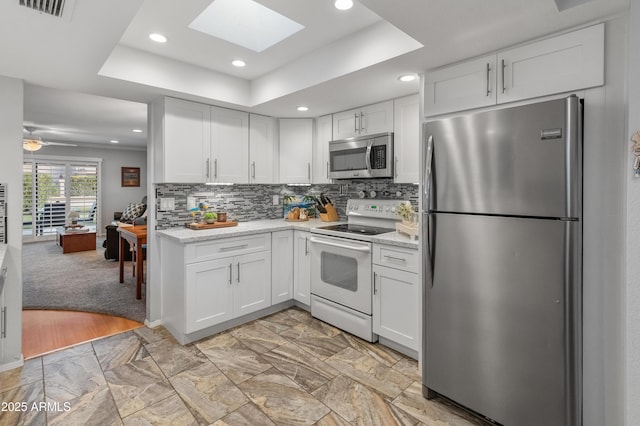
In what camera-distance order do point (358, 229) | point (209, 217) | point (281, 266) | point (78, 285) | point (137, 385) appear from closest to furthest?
point (137, 385) → point (358, 229) → point (209, 217) → point (281, 266) → point (78, 285)

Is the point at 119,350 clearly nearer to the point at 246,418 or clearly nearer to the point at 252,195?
the point at 246,418

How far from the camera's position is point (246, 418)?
188 cm

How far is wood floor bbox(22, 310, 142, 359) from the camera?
2.73 metres

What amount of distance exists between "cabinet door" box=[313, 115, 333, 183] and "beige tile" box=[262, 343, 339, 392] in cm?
181

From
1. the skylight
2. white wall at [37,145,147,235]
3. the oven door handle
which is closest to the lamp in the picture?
white wall at [37,145,147,235]

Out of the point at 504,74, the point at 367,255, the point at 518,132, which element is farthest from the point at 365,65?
the point at 367,255

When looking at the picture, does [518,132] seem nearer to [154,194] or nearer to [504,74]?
[504,74]

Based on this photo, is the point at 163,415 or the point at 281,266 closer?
the point at 163,415

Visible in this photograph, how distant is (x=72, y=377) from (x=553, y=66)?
3.50 m

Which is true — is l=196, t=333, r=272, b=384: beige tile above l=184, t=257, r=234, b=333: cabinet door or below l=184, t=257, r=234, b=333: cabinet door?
below

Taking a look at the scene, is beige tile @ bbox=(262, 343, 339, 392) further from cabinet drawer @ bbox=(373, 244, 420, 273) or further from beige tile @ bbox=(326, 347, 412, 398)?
cabinet drawer @ bbox=(373, 244, 420, 273)

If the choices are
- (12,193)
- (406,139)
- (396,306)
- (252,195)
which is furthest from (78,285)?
(406,139)

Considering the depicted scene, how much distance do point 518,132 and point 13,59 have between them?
2979 mm

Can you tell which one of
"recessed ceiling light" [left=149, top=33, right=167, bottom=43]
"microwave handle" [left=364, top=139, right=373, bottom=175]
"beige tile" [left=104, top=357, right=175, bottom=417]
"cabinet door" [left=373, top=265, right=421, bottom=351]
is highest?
"recessed ceiling light" [left=149, top=33, right=167, bottom=43]
